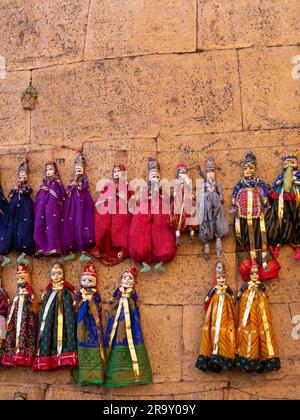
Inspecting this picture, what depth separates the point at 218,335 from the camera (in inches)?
147

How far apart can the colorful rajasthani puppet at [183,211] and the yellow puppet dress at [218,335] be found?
43 centimetres

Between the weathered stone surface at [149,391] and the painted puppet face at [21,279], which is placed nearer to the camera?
the weathered stone surface at [149,391]

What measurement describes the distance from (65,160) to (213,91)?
1.18m

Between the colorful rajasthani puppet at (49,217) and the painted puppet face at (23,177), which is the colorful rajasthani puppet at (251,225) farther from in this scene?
the painted puppet face at (23,177)

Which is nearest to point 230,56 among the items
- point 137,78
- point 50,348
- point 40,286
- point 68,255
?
point 137,78

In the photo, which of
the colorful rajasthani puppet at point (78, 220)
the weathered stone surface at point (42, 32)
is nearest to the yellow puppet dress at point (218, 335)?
the colorful rajasthani puppet at point (78, 220)

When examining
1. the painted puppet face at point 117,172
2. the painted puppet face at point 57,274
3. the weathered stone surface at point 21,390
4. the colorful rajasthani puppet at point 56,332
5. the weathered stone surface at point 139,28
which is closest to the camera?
the colorful rajasthani puppet at point 56,332

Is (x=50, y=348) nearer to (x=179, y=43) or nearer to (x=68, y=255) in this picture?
(x=68, y=255)

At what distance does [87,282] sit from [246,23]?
221 cm

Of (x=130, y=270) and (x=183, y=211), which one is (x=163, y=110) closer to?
(x=183, y=211)

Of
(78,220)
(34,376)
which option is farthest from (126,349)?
(78,220)

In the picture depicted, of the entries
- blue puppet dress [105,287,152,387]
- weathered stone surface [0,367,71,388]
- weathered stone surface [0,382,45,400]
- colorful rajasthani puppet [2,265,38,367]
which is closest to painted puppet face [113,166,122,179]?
blue puppet dress [105,287,152,387]

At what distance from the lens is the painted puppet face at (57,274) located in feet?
13.4

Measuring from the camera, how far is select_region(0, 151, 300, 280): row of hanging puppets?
12.9ft
